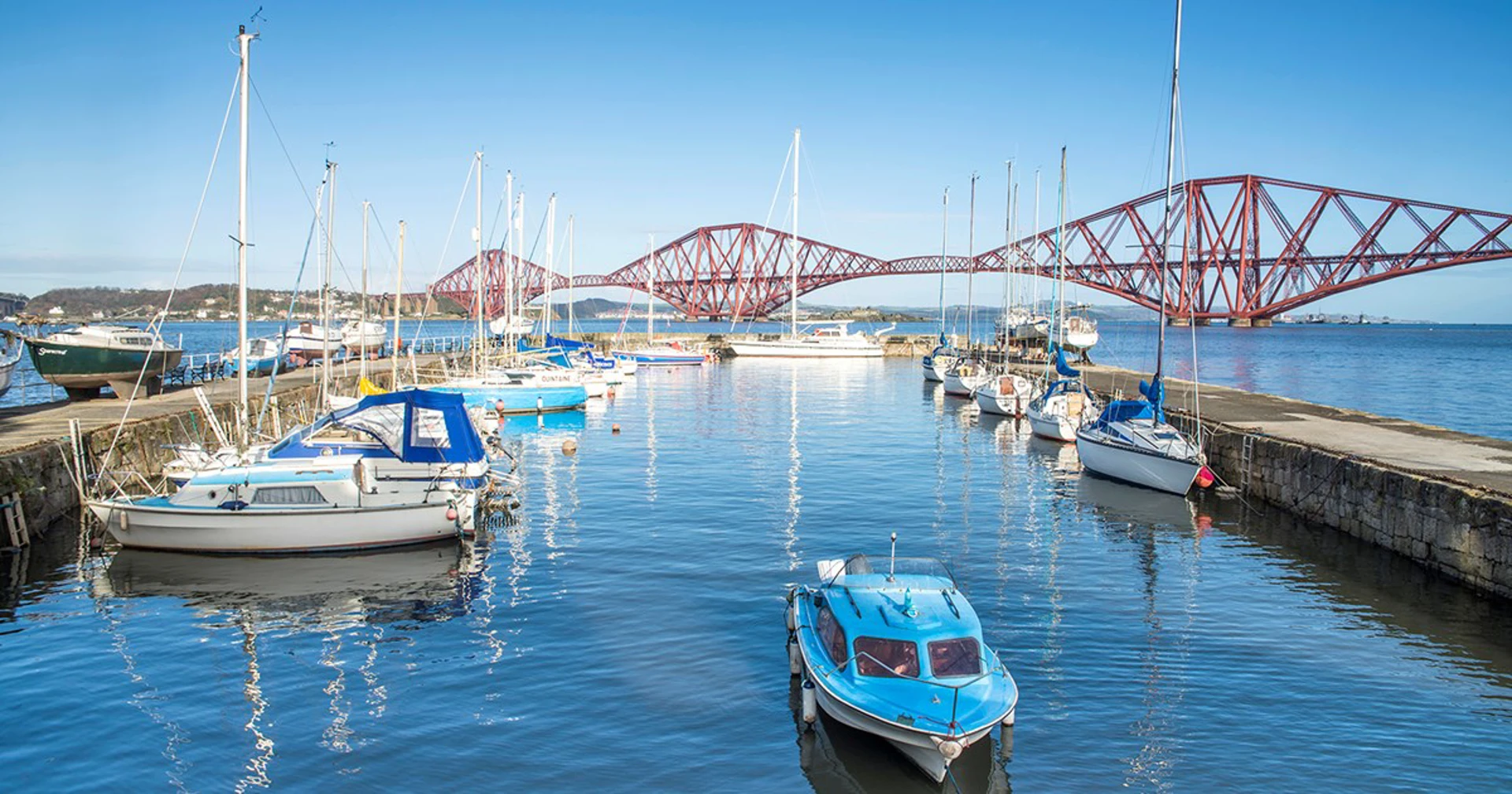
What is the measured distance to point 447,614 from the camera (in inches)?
623

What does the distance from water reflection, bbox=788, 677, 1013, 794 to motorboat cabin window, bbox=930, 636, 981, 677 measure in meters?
0.90

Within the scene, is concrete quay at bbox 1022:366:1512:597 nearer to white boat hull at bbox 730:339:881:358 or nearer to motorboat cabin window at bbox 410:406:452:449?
motorboat cabin window at bbox 410:406:452:449

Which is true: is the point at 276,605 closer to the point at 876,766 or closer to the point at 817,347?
the point at 876,766

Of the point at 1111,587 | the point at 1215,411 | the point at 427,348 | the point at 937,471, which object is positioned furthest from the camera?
the point at 427,348

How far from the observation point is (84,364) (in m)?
32.3

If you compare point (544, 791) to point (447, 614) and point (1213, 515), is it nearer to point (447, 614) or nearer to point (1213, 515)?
point (447, 614)

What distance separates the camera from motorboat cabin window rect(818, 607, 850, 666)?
11.4 meters

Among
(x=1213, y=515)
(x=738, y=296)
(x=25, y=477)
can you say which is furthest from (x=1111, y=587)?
(x=738, y=296)

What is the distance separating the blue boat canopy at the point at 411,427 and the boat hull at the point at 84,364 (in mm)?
14912

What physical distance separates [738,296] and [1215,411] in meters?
151

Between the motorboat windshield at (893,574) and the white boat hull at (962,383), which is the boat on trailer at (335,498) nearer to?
the motorboat windshield at (893,574)

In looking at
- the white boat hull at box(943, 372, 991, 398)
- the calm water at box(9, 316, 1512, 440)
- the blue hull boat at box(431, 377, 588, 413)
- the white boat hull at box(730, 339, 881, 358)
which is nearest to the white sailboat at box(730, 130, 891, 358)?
the white boat hull at box(730, 339, 881, 358)

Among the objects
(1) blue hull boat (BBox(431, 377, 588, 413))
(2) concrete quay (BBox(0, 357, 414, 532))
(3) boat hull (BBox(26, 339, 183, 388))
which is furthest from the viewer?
(1) blue hull boat (BBox(431, 377, 588, 413))

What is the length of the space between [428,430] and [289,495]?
3.08 m
